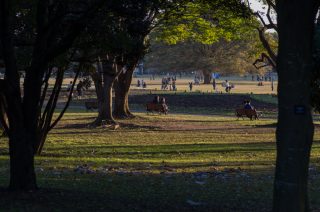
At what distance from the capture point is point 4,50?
9172 mm

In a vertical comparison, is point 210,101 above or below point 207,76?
below

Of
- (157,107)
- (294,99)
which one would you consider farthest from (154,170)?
(157,107)

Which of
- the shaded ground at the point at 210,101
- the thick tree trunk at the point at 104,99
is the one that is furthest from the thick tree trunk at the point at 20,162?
the shaded ground at the point at 210,101

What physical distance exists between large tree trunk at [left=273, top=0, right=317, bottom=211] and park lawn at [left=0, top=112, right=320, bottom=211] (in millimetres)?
2202

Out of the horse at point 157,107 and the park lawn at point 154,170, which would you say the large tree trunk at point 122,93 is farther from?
the park lawn at point 154,170

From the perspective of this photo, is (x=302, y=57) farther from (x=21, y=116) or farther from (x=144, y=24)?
(x=144, y=24)

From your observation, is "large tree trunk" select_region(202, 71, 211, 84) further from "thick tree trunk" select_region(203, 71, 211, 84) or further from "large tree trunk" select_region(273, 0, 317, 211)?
"large tree trunk" select_region(273, 0, 317, 211)

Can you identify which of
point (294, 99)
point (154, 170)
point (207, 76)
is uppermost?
point (207, 76)

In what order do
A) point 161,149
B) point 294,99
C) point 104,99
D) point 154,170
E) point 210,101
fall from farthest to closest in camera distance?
point 210,101
point 104,99
point 161,149
point 154,170
point 294,99

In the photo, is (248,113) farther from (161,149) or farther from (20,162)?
(20,162)

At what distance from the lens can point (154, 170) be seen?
1548cm

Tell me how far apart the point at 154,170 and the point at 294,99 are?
29.7 ft

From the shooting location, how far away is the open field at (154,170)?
9.10 m

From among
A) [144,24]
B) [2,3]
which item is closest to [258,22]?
[144,24]
